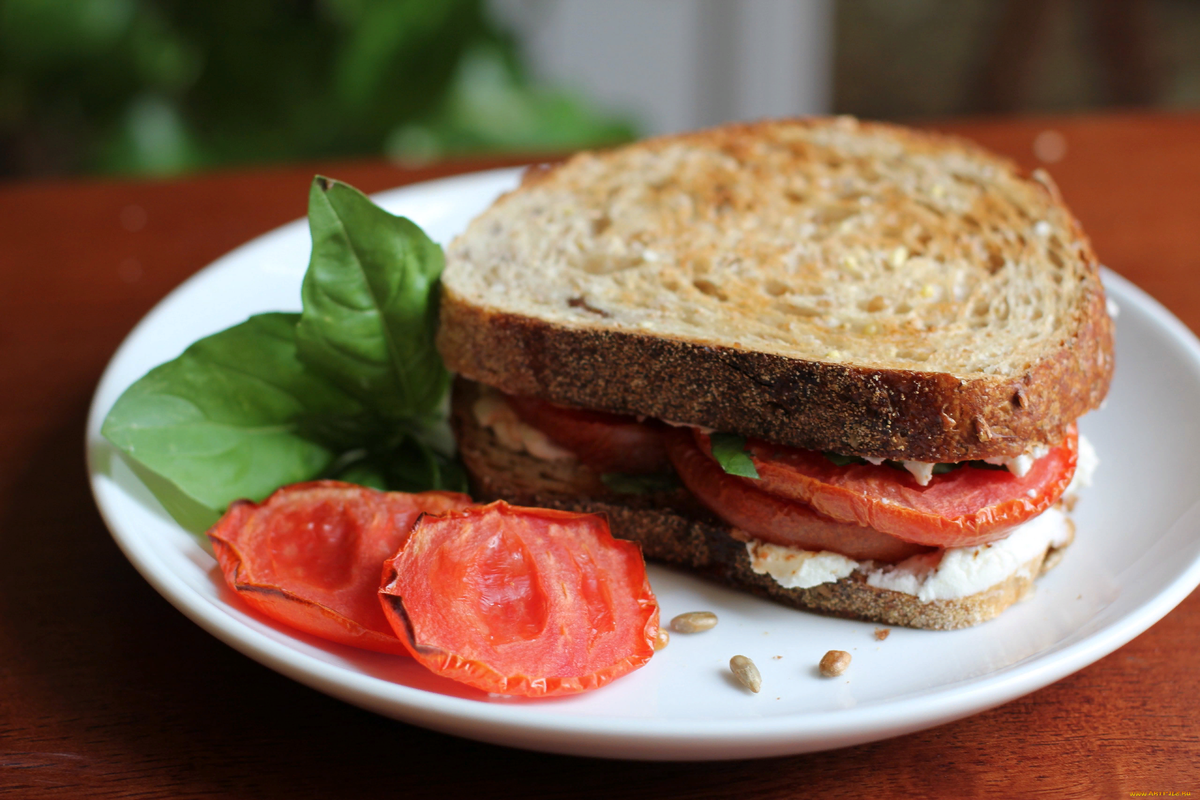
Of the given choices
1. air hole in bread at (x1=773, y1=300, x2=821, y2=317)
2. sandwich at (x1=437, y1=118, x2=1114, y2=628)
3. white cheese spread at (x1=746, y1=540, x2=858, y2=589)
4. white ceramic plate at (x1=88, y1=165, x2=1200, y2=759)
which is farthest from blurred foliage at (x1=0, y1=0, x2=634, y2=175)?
white cheese spread at (x1=746, y1=540, x2=858, y2=589)

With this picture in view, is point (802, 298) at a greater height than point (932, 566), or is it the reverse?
point (802, 298)

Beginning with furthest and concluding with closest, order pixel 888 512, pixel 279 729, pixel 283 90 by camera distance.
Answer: pixel 283 90 → pixel 888 512 → pixel 279 729

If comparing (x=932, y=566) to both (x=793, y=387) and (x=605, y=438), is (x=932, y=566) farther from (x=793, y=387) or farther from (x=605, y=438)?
(x=605, y=438)

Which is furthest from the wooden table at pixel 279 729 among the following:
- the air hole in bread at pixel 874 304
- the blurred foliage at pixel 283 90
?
the blurred foliage at pixel 283 90

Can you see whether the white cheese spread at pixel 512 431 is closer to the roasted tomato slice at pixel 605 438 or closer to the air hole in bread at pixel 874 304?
the roasted tomato slice at pixel 605 438

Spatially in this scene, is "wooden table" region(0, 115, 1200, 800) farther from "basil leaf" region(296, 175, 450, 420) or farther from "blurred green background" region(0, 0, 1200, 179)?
"blurred green background" region(0, 0, 1200, 179)

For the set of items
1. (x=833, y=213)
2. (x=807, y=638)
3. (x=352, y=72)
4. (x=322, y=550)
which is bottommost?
(x=807, y=638)

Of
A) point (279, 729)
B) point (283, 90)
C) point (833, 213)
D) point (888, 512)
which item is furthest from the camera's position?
point (283, 90)

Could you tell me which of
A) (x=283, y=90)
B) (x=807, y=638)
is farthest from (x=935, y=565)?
(x=283, y=90)
